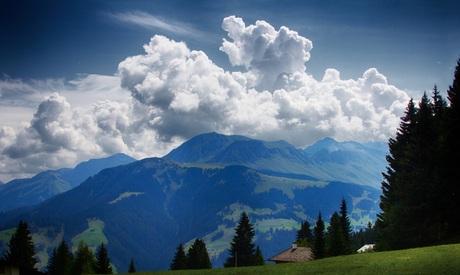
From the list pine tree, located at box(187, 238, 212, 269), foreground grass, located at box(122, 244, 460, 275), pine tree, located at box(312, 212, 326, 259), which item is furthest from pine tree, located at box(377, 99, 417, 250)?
pine tree, located at box(187, 238, 212, 269)

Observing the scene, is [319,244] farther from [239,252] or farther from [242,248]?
[239,252]

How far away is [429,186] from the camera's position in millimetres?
54156

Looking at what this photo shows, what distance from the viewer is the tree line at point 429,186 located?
173ft

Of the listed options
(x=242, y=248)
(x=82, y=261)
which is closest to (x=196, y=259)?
(x=242, y=248)

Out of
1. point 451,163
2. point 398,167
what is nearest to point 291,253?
point 398,167

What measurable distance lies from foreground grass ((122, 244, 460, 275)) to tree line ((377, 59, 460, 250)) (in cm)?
1014

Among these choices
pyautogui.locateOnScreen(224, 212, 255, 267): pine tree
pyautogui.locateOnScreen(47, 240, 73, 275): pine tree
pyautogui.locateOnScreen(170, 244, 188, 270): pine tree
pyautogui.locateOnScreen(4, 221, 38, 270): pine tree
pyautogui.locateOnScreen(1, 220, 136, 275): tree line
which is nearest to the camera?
pyautogui.locateOnScreen(1, 220, 136, 275): tree line

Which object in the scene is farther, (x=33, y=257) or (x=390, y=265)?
(x=33, y=257)

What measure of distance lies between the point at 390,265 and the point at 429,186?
719 inches

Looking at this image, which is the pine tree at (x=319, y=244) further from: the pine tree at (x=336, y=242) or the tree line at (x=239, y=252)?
the tree line at (x=239, y=252)

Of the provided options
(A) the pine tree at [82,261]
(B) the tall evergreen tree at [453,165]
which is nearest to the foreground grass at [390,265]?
(B) the tall evergreen tree at [453,165]

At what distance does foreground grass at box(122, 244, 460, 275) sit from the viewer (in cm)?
3662

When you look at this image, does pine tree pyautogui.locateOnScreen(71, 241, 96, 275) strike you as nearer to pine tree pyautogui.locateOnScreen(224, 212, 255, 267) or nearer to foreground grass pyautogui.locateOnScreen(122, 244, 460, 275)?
pine tree pyautogui.locateOnScreen(224, 212, 255, 267)

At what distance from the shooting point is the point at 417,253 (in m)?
43.3
